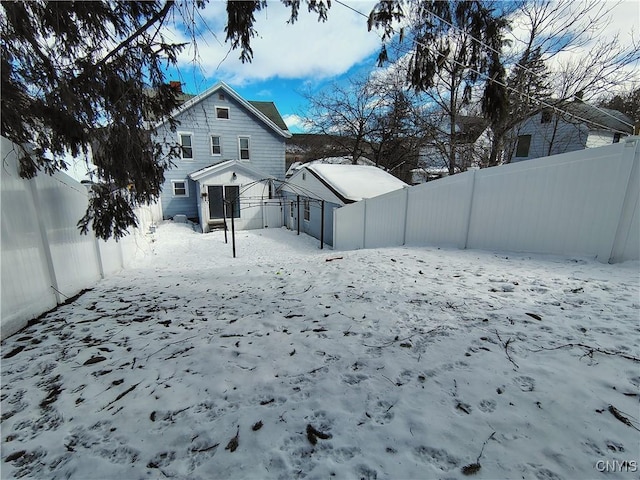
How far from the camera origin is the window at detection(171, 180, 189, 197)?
52.2 ft

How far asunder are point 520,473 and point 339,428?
82 centimetres

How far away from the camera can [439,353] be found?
2109 mm

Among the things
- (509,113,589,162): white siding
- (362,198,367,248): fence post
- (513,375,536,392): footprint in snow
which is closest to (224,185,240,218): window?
(362,198,367,248): fence post

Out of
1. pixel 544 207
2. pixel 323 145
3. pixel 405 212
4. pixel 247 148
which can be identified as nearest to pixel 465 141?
pixel 405 212

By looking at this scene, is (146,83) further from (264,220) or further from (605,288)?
(264,220)

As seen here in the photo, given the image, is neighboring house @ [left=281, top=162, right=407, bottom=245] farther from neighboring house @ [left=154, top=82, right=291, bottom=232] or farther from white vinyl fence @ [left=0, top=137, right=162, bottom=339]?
white vinyl fence @ [left=0, top=137, right=162, bottom=339]

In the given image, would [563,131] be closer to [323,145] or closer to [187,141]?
[323,145]

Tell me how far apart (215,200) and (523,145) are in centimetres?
1837

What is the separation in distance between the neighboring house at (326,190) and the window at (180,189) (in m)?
5.87

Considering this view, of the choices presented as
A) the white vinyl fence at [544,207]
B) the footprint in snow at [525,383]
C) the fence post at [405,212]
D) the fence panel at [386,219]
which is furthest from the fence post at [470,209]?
the footprint in snow at [525,383]

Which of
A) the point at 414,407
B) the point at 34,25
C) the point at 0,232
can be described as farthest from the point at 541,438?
the point at 34,25

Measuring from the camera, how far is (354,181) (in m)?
12.3

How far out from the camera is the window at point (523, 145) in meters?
16.4

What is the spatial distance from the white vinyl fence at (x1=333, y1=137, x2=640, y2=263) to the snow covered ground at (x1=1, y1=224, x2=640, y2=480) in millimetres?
537
